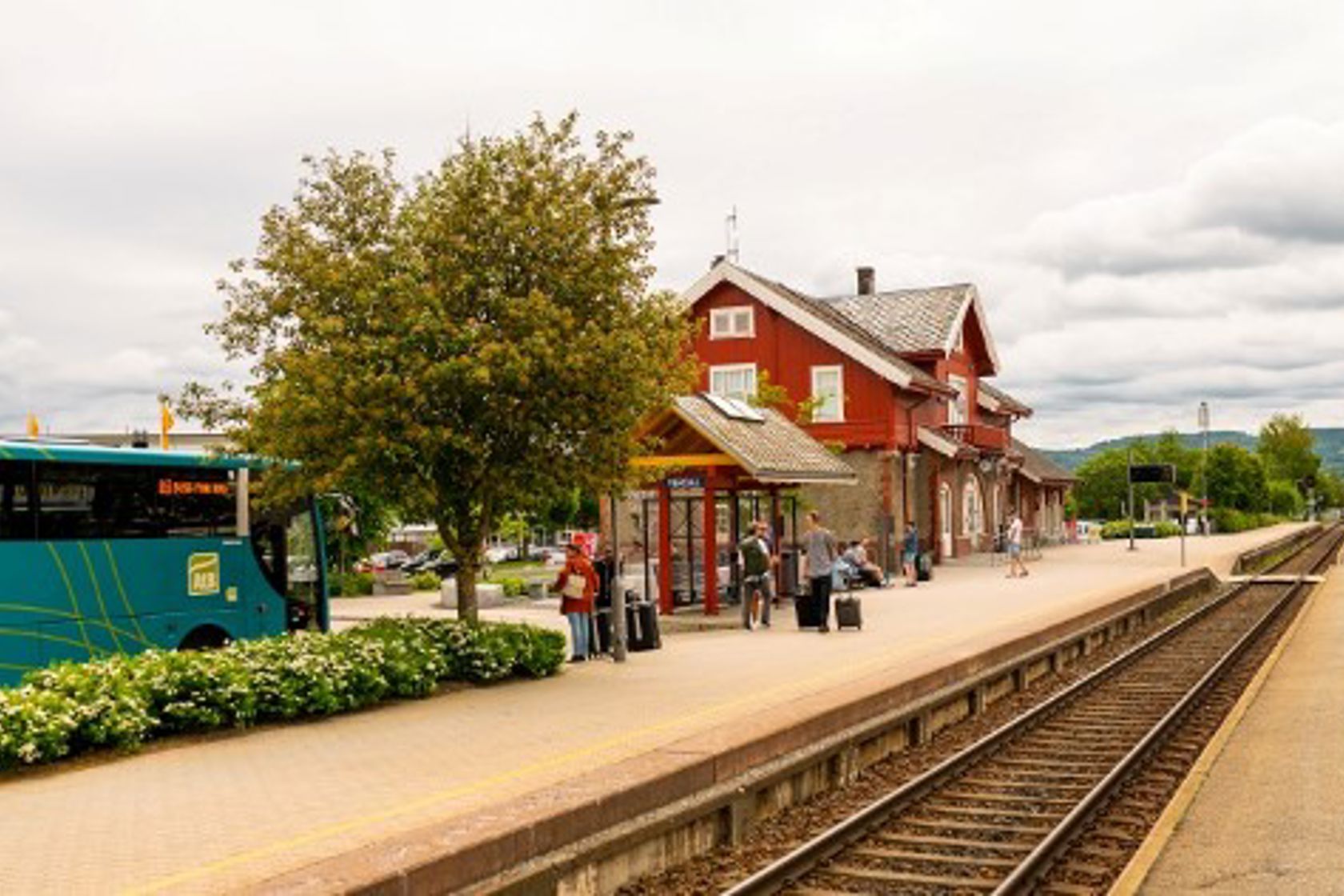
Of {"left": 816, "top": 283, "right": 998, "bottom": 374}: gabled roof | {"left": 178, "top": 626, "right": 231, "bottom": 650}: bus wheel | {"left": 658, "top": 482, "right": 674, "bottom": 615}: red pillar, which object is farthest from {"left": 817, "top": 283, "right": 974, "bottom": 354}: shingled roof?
{"left": 178, "top": 626, "right": 231, "bottom": 650}: bus wheel

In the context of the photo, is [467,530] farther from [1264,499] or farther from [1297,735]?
[1264,499]

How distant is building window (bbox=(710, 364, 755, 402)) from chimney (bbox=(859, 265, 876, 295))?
44.2ft

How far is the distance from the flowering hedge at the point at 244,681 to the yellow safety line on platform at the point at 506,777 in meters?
2.89

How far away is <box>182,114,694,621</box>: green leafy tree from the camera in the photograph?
14422 mm

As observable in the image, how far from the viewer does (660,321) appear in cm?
1590

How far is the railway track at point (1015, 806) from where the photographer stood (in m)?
8.70

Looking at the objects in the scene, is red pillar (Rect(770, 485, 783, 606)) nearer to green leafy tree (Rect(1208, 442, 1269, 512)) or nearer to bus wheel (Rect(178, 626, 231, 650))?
bus wheel (Rect(178, 626, 231, 650))

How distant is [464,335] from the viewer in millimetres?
14367

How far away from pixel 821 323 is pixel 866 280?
565 inches

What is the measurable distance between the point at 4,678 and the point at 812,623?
1146cm

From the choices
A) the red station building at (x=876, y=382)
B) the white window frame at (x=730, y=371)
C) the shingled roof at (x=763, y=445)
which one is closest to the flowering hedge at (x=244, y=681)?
the shingled roof at (x=763, y=445)

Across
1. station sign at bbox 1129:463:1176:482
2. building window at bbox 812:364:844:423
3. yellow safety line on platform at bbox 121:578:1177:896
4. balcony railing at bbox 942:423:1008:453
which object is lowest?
yellow safety line on platform at bbox 121:578:1177:896

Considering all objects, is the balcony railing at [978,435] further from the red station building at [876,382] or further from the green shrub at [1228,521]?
the green shrub at [1228,521]

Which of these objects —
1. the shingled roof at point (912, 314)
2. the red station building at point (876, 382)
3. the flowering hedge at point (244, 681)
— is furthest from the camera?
the shingled roof at point (912, 314)
